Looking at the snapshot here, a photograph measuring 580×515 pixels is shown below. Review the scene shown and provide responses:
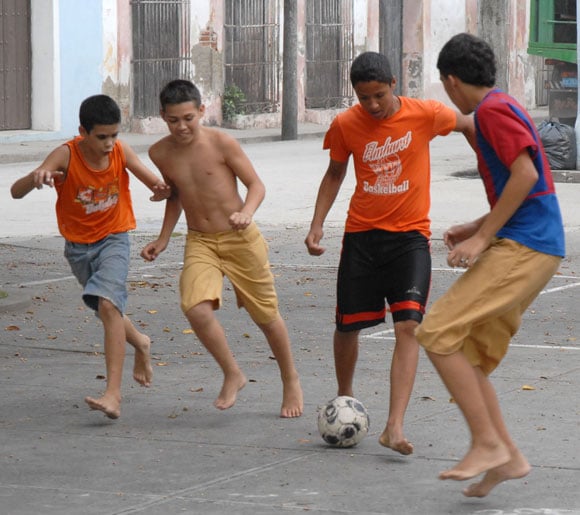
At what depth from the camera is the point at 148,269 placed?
12.5 m

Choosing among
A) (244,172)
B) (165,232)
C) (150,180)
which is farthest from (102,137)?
(244,172)

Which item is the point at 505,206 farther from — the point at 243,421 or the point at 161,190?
the point at 161,190

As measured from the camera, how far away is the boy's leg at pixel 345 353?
6.68 meters

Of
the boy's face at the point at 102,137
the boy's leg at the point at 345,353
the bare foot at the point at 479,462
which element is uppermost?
the boy's face at the point at 102,137

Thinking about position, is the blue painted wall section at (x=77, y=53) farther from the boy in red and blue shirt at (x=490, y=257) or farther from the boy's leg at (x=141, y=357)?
the boy in red and blue shirt at (x=490, y=257)

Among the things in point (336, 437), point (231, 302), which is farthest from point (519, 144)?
point (231, 302)

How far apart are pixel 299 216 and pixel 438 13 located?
21800 mm

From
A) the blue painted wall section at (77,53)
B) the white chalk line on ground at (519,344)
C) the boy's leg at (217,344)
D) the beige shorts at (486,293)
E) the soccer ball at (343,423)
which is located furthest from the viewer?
the blue painted wall section at (77,53)

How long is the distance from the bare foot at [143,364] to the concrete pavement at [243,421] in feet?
0.39

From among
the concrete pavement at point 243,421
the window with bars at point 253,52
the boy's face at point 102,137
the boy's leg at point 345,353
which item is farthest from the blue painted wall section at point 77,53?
the boy's leg at point 345,353

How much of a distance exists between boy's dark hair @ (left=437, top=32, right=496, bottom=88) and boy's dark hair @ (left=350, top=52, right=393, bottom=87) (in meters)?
0.79

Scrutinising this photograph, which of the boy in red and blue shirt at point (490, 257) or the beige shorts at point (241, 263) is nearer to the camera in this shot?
the boy in red and blue shirt at point (490, 257)

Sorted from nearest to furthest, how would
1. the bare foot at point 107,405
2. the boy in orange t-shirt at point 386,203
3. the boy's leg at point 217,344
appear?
the boy in orange t-shirt at point 386,203, the bare foot at point 107,405, the boy's leg at point 217,344

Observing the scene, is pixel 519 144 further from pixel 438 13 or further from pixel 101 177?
pixel 438 13
